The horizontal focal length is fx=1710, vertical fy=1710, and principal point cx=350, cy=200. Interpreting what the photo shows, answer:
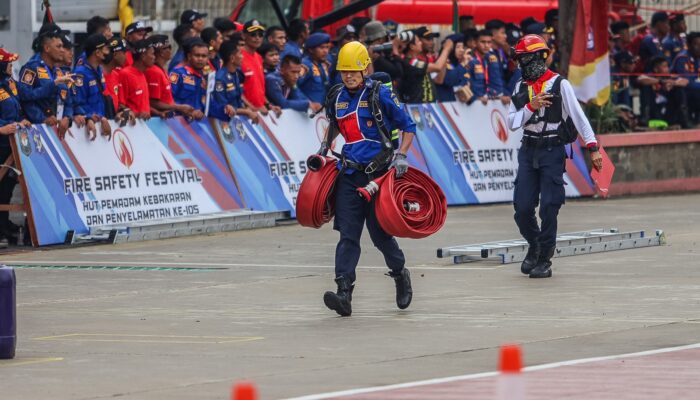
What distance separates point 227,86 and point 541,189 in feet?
20.2

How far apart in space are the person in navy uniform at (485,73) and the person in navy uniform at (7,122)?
7.24 meters

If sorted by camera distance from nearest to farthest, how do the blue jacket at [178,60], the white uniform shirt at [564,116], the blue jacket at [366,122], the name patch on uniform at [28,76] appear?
the blue jacket at [366,122]
the white uniform shirt at [564,116]
the name patch on uniform at [28,76]
the blue jacket at [178,60]

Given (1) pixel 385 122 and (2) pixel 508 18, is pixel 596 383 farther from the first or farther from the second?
(2) pixel 508 18

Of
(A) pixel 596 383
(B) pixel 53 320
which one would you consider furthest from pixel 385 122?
(A) pixel 596 383

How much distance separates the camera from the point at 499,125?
23.0 meters

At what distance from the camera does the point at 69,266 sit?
15719 mm

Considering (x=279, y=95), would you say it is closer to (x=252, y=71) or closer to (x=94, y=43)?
(x=252, y=71)

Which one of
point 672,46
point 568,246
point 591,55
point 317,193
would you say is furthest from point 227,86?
point 672,46

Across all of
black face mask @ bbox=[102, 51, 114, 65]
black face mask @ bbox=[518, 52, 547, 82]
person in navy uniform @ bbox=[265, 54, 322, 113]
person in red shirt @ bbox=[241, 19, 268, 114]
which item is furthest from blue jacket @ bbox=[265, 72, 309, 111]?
black face mask @ bbox=[518, 52, 547, 82]

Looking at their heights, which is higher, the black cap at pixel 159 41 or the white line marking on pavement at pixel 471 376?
the black cap at pixel 159 41

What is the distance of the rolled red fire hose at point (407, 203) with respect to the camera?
39.4 ft

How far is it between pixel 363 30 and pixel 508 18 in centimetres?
1281

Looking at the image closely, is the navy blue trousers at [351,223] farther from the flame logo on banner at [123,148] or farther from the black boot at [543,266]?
the flame logo on banner at [123,148]

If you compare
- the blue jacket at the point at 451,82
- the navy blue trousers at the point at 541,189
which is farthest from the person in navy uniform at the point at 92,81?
the blue jacket at the point at 451,82
